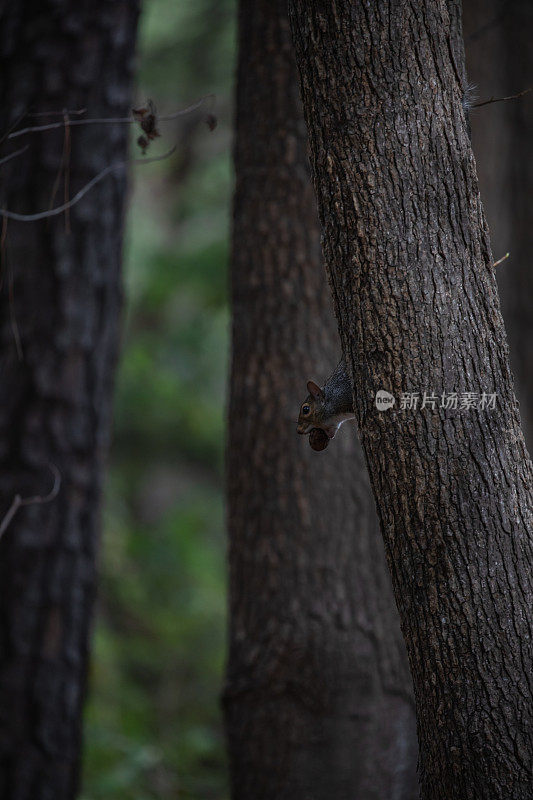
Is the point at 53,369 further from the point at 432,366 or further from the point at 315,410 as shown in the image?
the point at 432,366

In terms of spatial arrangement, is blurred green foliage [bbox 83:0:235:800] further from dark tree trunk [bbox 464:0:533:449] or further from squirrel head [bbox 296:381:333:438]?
squirrel head [bbox 296:381:333:438]

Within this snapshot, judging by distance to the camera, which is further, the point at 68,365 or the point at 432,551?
the point at 68,365

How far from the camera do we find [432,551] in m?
1.63

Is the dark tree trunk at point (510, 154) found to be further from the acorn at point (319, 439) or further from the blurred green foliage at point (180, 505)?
the acorn at point (319, 439)

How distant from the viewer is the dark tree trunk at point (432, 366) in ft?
5.28

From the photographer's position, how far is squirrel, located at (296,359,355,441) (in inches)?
73.5

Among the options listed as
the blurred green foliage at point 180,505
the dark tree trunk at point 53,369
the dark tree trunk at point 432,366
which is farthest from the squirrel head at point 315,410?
the blurred green foliage at point 180,505

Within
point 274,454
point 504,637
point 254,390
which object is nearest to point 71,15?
point 254,390

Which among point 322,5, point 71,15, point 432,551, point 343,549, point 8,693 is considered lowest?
point 8,693

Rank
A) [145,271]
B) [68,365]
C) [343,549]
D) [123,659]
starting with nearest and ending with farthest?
[343,549] → [68,365] → [123,659] → [145,271]

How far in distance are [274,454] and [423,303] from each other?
4.97 ft

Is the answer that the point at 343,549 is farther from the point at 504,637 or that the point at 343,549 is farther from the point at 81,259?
the point at 81,259

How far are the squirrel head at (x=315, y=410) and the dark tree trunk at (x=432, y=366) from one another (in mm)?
208

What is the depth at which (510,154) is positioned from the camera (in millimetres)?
4977
